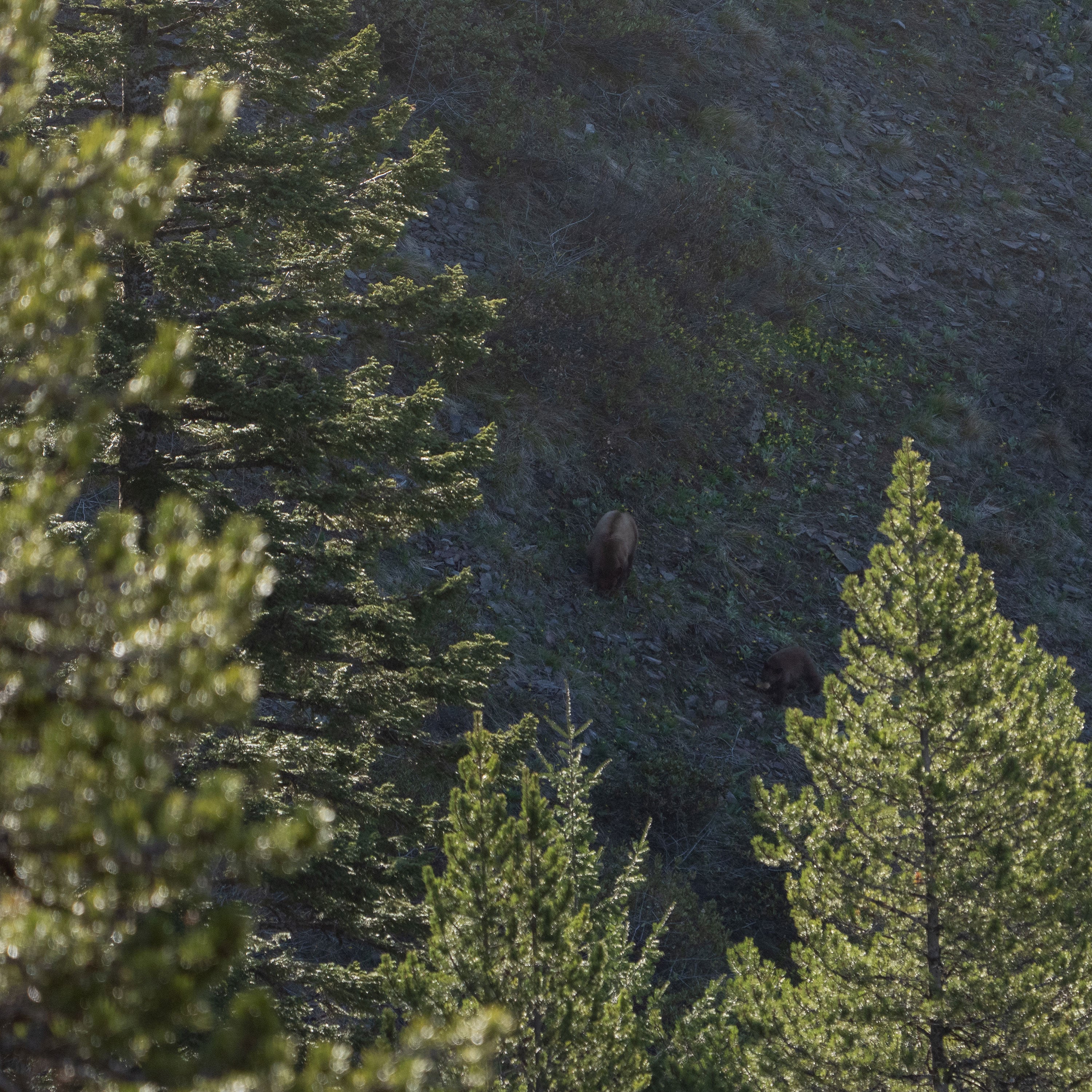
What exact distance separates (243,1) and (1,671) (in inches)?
Answer: 250

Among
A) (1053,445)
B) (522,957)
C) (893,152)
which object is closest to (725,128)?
(893,152)

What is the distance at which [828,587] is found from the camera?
51.2 feet

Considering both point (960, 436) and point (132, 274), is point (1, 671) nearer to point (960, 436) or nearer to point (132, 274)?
point (132, 274)

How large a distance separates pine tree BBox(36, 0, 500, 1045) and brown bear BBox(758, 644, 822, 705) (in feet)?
24.1

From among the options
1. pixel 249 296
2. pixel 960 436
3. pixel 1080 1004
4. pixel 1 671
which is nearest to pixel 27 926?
pixel 1 671

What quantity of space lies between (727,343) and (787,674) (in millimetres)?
6786

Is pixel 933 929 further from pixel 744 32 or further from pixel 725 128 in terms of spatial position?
pixel 744 32

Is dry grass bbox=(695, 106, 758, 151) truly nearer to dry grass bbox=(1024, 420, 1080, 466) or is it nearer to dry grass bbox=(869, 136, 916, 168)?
dry grass bbox=(869, 136, 916, 168)

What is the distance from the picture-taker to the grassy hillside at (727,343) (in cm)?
1274

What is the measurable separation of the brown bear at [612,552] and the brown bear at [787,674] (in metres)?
2.35

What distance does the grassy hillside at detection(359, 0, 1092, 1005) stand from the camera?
1274 centimetres

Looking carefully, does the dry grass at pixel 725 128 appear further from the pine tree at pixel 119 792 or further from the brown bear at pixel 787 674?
the pine tree at pixel 119 792

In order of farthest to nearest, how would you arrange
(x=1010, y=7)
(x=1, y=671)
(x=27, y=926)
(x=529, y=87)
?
(x=1010, y=7) < (x=529, y=87) < (x=1, y=671) < (x=27, y=926)

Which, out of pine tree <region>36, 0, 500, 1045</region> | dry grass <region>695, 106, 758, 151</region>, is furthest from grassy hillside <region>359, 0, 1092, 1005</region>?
pine tree <region>36, 0, 500, 1045</region>
